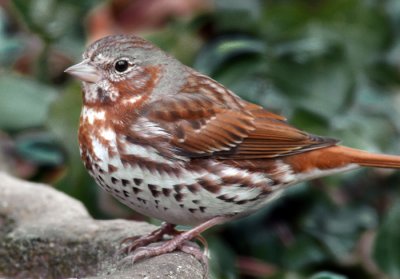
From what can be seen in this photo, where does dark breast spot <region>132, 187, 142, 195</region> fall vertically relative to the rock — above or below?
above

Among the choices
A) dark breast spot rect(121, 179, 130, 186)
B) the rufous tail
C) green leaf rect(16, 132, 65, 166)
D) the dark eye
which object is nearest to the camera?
dark breast spot rect(121, 179, 130, 186)

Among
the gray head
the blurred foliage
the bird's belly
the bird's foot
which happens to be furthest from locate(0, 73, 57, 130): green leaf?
the bird's foot

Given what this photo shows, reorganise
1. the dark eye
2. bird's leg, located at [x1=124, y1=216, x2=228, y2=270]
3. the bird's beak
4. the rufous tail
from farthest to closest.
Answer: the rufous tail < the dark eye < the bird's beak < bird's leg, located at [x1=124, y1=216, x2=228, y2=270]

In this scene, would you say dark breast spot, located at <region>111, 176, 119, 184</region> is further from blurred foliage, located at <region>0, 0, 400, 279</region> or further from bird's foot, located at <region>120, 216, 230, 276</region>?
blurred foliage, located at <region>0, 0, 400, 279</region>

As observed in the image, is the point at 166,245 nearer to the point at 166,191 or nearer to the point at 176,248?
the point at 176,248

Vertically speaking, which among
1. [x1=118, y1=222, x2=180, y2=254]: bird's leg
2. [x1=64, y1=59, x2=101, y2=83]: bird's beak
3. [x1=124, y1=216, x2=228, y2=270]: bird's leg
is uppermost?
[x1=64, y1=59, x2=101, y2=83]: bird's beak

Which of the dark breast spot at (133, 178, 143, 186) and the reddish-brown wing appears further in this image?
the reddish-brown wing

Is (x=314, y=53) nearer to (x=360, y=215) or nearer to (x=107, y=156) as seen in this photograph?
(x=360, y=215)
